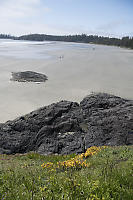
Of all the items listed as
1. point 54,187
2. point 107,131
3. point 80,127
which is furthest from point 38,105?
point 54,187

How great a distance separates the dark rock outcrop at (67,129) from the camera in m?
13.4

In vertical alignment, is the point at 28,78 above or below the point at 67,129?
above

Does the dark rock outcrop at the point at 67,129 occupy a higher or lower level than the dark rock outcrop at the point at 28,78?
lower

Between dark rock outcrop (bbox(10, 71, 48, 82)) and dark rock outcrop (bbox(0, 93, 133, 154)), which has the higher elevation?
dark rock outcrop (bbox(10, 71, 48, 82))

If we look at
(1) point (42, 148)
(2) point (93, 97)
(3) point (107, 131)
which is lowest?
(1) point (42, 148)

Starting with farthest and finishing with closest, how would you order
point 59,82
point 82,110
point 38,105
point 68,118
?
1. point 59,82
2. point 38,105
3. point 82,110
4. point 68,118

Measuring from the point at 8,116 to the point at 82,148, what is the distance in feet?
32.9

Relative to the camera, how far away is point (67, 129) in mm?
15266

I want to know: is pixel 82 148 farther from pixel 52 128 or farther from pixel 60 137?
pixel 52 128

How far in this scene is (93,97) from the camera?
65.6 feet

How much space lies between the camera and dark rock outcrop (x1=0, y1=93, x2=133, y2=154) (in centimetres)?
1339

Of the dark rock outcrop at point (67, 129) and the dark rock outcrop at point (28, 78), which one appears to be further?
the dark rock outcrop at point (28, 78)

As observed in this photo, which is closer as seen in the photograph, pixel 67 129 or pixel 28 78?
pixel 67 129

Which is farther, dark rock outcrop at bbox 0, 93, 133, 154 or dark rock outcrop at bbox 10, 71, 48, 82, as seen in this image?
dark rock outcrop at bbox 10, 71, 48, 82
